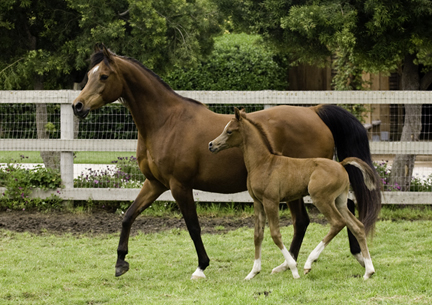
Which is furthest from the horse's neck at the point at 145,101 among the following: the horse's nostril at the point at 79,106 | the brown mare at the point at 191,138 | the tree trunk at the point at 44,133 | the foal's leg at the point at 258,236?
the tree trunk at the point at 44,133

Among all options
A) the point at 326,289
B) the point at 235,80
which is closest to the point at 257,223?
the point at 326,289

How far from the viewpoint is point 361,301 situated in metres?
4.22

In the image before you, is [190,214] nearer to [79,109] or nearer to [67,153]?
[79,109]

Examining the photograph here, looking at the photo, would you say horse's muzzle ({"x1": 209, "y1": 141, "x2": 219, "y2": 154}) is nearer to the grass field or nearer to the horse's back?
the horse's back

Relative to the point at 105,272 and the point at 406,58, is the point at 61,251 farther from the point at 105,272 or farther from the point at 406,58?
the point at 406,58

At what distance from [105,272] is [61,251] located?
4.01 ft

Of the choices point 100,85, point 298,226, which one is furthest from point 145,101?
point 298,226

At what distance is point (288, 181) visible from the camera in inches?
198

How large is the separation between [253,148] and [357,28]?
Answer: 474 centimetres

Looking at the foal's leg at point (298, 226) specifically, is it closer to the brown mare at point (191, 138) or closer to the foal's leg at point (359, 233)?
the brown mare at point (191, 138)

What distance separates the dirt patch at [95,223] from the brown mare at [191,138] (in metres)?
2.20

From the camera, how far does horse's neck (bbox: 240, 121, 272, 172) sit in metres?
5.14

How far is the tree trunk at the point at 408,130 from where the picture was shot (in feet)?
28.6

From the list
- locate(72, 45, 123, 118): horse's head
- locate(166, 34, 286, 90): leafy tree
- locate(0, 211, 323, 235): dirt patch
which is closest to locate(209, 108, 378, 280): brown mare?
locate(72, 45, 123, 118): horse's head
